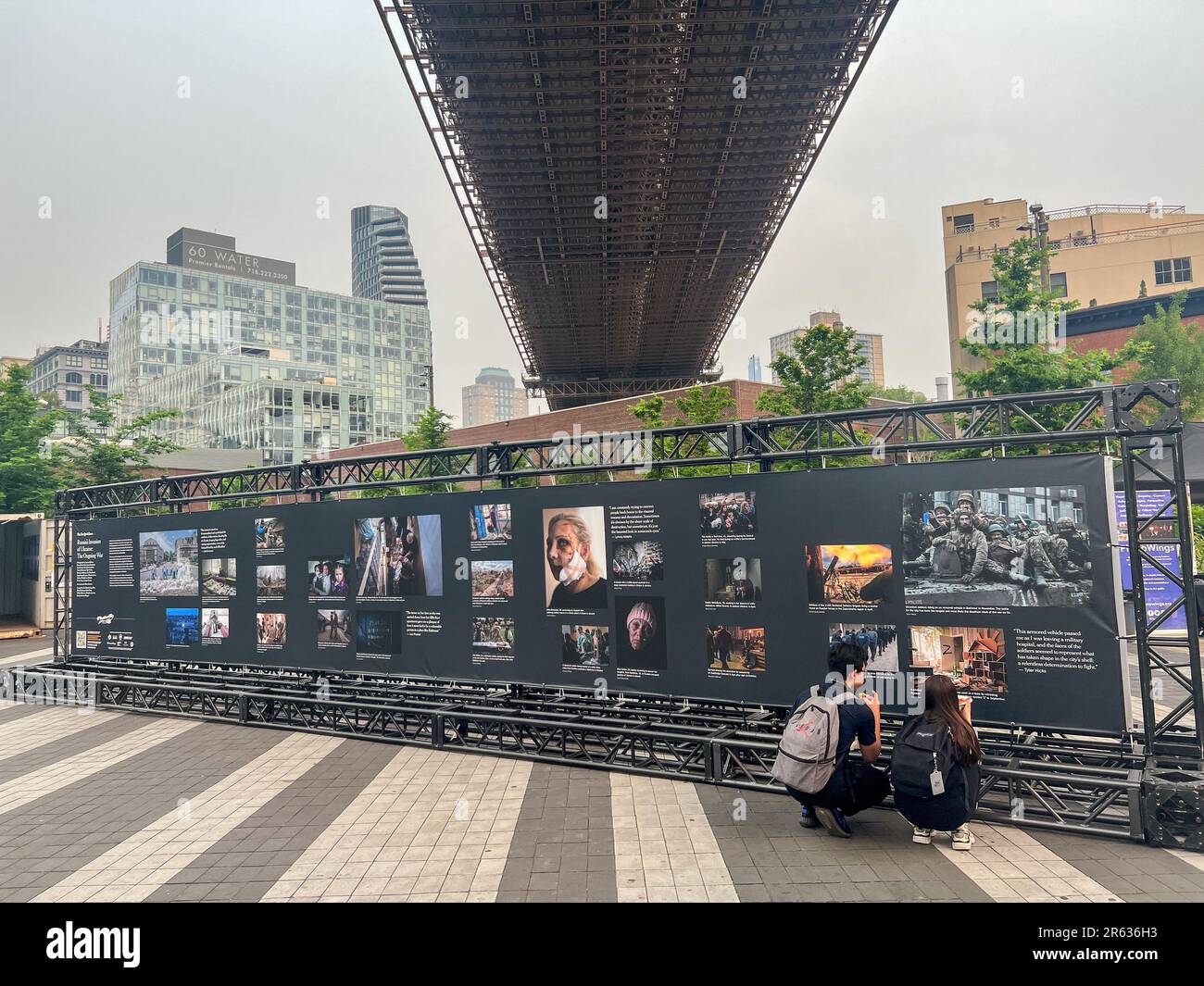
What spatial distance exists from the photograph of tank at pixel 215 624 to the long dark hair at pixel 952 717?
13.0 m

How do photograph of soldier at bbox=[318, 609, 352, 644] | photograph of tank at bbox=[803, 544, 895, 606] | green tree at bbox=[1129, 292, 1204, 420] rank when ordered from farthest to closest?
green tree at bbox=[1129, 292, 1204, 420] → photograph of soldier at bbox=[318, 609, 352, 644] → photograph of tank at bbox=[803, 544, 895, 606]

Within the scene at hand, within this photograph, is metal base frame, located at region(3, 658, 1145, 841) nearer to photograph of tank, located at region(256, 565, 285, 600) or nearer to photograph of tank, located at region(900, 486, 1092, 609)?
photograph of tank, located at region(900, 486, 1092, 609)

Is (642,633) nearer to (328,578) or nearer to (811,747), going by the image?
(811,747)

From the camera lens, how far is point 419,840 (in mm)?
7344

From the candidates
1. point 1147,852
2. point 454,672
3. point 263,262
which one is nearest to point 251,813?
point 454,672

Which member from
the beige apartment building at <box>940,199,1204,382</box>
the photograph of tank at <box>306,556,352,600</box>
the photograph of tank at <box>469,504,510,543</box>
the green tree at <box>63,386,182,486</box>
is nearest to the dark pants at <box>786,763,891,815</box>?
the photograph of tank at <box>469,504,510,543</box>

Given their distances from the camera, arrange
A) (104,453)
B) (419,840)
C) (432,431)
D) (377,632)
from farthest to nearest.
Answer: (432,431) < (104,453) < (377,632) < (419,840)

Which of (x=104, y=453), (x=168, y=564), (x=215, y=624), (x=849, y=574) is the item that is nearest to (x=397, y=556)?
(x=215, y=624)

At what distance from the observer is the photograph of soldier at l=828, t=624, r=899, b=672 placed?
8367 millimetres

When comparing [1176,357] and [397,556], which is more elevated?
[1176,357]

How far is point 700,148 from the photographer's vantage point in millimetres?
31031

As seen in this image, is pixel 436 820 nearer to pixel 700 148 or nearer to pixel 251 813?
pixel 251 813

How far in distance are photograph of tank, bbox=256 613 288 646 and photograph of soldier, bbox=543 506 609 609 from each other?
5.92 metres

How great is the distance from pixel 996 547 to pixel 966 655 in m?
1.26
